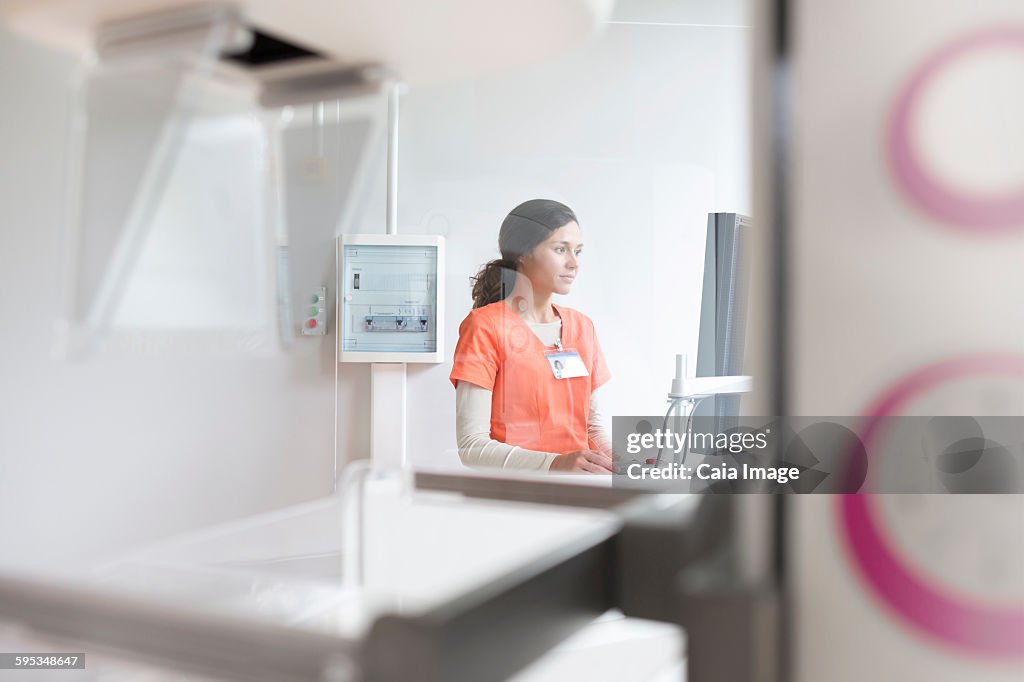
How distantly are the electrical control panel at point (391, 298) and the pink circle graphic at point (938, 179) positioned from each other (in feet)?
3.82

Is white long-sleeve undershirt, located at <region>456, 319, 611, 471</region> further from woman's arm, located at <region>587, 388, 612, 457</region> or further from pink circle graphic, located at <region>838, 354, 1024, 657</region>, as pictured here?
pink circle graphic, located at <region>838, 354, 1024, 657</region>

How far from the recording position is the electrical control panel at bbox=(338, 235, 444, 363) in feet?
4.78

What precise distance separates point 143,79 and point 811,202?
29 centimetres

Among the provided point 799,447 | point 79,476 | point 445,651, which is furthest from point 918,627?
point 79,476

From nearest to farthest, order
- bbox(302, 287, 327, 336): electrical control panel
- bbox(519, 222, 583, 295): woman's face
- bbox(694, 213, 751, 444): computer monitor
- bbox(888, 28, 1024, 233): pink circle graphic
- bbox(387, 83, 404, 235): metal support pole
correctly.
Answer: bbox(888, 28, 1024, 233): pink circle graphic < bbox(694, 213, 751, 444): computer monitor < bbox(519, 222, 583, 295): woman's face < bbox(387, 83, 404, 235): metal support pole < bbox(302, 287, 327, 336): electrical control panel

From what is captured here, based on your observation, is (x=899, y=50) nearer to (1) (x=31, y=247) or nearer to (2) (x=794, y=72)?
(2) (x=794, y=72)

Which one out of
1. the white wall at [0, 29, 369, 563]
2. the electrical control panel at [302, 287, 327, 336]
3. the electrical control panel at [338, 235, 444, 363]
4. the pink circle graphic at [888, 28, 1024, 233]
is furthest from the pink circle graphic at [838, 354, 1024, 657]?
the electrical control panel at [302, 287, 327, 336]

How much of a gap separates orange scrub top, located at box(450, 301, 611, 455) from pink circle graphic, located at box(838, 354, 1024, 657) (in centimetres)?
78

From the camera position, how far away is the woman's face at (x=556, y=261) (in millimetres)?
1174

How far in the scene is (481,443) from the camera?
128 centimetres

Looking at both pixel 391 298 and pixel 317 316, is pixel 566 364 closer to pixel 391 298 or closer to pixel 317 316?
pixel 391 298

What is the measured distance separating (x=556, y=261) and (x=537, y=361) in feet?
0.56

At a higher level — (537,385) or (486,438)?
(537,385)

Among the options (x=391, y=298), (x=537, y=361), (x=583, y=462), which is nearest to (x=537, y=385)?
(x=537, y=361)
